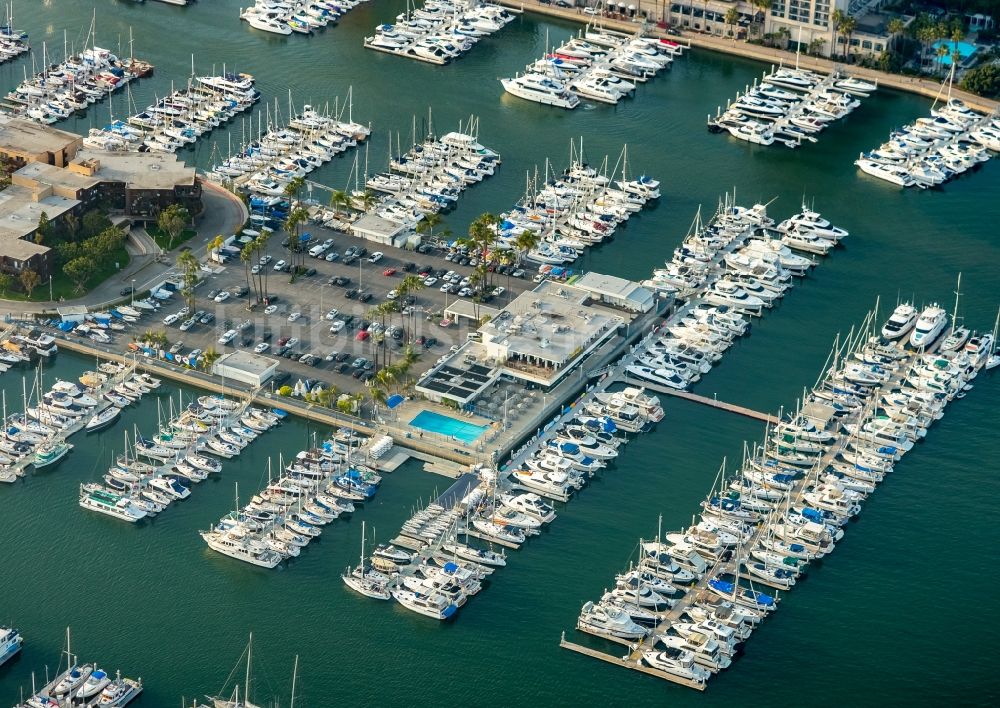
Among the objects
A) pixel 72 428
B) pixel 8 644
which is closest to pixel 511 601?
pixel 8 644

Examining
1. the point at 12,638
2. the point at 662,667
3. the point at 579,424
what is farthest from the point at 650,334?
the point at 12,638

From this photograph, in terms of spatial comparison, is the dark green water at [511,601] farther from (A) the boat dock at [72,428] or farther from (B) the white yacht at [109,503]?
(A) the boat dock at [72,428]

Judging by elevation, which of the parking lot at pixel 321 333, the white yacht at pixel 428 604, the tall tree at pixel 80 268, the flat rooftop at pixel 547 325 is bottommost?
the white yacht at pixel 428 604

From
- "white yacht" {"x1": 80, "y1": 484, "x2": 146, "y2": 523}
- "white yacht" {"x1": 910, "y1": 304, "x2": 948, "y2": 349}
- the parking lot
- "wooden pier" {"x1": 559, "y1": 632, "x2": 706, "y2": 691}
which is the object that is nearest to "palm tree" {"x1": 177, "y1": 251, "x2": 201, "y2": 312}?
the parking lot

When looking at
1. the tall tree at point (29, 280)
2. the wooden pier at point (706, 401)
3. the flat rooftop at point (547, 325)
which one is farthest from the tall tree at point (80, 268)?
the wooden pier at point (706, 401)

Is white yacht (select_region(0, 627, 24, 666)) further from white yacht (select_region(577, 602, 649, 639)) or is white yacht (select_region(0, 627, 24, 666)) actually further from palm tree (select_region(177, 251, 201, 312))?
palm tree (select_region(177, 251, 201, 312))

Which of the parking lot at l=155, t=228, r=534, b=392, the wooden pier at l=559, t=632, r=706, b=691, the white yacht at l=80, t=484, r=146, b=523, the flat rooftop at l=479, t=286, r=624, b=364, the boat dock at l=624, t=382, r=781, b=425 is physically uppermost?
the flat rooftop at l=479, t=286, r=624, b=364

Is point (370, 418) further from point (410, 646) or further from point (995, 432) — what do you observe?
point (995, 432)

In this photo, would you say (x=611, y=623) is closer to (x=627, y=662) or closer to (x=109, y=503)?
(x=627, y=662)
